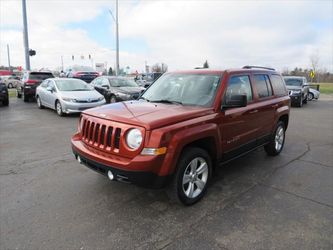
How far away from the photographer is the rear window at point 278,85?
5.55 metres

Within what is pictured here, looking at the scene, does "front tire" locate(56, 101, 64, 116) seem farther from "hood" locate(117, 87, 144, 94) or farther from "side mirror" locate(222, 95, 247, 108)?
"side mirror" locate(222, 95, 247, 108)

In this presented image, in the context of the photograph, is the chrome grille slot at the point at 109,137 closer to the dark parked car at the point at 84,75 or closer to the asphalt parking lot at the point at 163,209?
the asphalt parking lot at the point at 163,209

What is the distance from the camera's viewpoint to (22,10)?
Answer: 768 inches

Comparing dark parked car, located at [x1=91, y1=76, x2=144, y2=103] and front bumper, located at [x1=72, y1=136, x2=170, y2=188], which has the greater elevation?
dark parked car, located at [x1=91, y1=76, x2=144, y2=103]

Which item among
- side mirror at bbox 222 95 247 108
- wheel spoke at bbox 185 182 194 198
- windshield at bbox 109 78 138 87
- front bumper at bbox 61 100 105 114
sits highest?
windshield at bbox 109 78 138 87

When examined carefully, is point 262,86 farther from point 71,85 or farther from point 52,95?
point 52,95

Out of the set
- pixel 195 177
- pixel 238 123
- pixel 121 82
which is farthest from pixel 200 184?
pixel 121 82

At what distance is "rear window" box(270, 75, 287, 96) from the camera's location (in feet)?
18.2

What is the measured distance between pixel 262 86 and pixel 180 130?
8.49ft

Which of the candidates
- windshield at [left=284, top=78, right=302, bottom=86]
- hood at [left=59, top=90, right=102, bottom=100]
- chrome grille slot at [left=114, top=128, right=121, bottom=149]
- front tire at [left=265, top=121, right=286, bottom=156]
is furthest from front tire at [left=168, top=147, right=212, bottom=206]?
windshield at [left=284, top=78, right=302, bottom=86]

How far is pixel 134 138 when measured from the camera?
10.5ft

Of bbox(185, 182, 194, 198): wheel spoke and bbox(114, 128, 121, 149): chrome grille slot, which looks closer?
bbox(114, 128, 121, 149): chrome grille slot

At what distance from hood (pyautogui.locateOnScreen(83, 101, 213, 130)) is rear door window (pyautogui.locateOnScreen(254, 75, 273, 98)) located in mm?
1607

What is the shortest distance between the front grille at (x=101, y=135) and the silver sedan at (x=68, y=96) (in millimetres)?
7094
